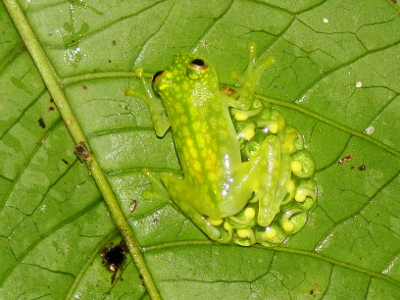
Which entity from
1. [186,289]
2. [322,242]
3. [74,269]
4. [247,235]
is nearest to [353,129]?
[322,242]

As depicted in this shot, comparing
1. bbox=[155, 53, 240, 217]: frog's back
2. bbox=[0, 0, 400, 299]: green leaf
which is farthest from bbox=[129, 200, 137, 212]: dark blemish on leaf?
bbox=[155, 53, 240, 217]: frog's back

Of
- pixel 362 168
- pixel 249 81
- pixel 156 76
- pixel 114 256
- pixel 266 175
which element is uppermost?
pixel 156 76

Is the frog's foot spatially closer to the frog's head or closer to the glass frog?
the glass frog

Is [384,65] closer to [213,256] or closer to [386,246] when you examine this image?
[386,246]

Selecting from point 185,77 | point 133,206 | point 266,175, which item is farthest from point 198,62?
point 133,206

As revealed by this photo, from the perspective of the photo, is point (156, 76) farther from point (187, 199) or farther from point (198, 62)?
point (187, 199)

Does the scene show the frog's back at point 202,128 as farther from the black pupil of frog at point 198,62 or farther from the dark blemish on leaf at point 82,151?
the dark blemish on leaf at point 82,151
